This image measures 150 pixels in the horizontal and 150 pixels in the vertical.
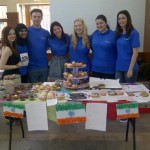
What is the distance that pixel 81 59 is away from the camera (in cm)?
260

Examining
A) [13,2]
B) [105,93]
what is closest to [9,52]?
[105,93]

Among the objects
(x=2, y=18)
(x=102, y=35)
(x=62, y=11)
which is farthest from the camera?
(x=2, y=18)

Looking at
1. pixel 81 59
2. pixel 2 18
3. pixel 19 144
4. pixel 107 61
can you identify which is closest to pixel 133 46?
pixel 107 61

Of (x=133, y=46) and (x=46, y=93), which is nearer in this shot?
(x=46, y=93)

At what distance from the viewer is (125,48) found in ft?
7.91

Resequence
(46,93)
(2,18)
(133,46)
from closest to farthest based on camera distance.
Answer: (46,93) → (133,46) → (2,18)

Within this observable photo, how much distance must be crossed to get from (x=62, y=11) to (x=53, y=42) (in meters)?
0.84

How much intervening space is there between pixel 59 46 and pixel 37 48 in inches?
10.5

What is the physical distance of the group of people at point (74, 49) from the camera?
2.41 m

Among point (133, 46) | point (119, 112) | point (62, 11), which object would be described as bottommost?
point (119, 112)

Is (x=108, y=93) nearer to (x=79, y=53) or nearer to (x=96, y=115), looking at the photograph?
(x=96, y=115)

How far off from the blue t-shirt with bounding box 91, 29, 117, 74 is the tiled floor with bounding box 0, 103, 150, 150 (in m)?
0.72

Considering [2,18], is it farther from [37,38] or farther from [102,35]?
[102,35]

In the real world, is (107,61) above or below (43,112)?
above
